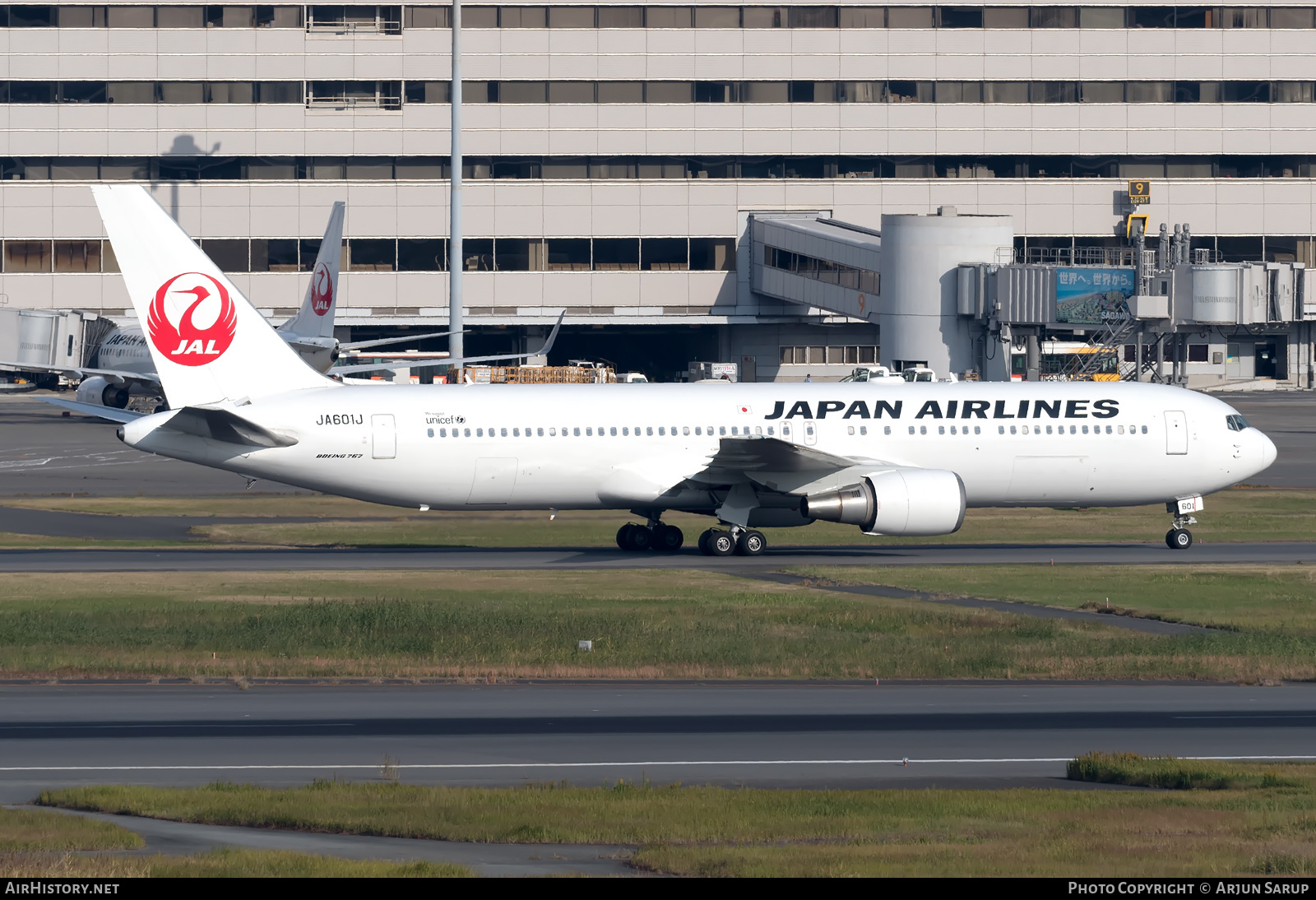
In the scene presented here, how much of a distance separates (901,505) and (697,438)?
19.5 ft

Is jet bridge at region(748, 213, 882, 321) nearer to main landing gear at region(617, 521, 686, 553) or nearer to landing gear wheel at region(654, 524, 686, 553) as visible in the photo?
landing gear wheel at region(654, 524, 686, 553)

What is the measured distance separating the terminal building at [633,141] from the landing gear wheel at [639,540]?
65.0 metres

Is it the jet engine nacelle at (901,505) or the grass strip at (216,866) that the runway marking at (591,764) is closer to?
the grass strip at (216,866)

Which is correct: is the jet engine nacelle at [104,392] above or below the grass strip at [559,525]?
above

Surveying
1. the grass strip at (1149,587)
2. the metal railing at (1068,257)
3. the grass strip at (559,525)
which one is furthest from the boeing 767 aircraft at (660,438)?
the metal railing at (1068,257)

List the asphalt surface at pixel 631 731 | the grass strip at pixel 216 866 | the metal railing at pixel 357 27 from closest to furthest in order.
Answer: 1. the grass strip at pixel 216 866
2. the asphalt surface at pixel 631 731
3. the metal railing at pixel 357 27

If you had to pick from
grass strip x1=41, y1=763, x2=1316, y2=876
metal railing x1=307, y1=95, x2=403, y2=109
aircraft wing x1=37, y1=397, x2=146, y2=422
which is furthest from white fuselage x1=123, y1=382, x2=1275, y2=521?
metal railing x1=307, y1=95, x2=403, y2=109

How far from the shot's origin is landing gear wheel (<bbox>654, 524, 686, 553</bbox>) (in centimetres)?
4469

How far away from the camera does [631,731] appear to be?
75.3 feet

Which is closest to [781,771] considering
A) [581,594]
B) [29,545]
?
[581,594]

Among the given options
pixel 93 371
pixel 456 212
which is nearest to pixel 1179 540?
pixel 456 212

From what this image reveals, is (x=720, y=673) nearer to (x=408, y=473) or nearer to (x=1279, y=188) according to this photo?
(x=408, y=473)

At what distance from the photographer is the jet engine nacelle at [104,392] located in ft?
307

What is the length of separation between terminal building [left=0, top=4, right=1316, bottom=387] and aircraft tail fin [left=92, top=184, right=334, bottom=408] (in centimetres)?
6949
